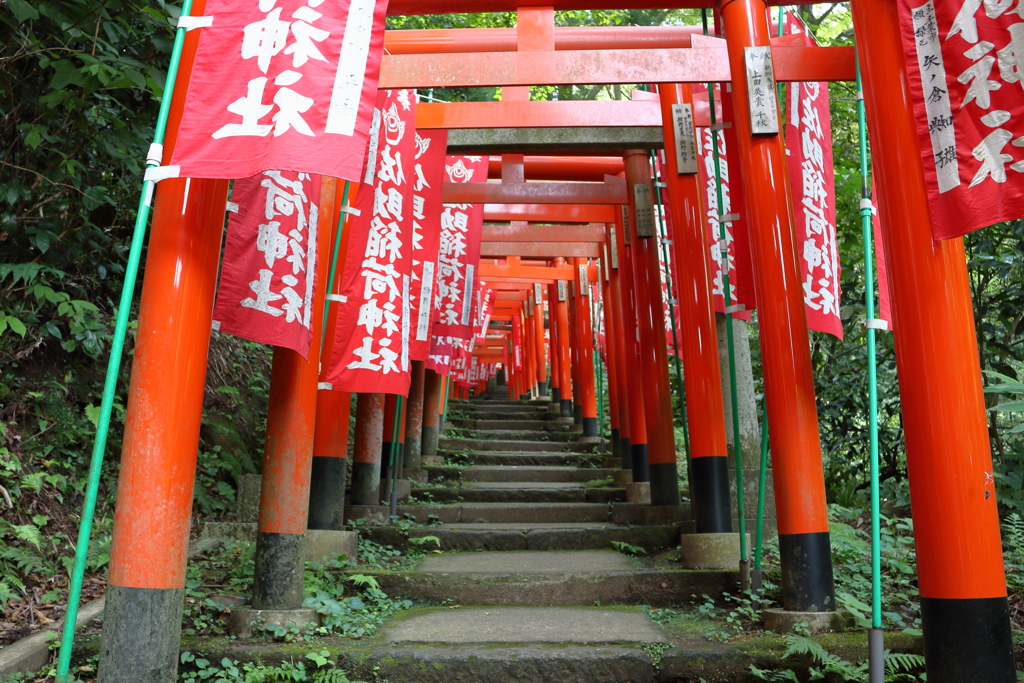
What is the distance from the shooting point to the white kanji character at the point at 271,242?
13.0ft

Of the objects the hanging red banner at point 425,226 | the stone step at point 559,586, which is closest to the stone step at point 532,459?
the hanging red banner at point 425,226

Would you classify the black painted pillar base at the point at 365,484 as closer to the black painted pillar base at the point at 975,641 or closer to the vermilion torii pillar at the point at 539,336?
the black painted pillar base at the point at 975,641

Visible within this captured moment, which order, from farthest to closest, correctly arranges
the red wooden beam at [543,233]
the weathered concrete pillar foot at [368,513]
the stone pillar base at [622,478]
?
the red wooden beam at [543,233], the stone pillar base at [622,478], the weathered concrete pillar foot at [368,513]

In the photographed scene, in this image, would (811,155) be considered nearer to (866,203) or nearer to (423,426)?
(866,203)

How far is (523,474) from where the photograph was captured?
32.7ft

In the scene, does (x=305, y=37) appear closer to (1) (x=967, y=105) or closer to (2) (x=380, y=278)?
(2) (x=380, y=278)

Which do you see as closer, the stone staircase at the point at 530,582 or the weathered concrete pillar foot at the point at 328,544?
the stone staircase at the point at 530,582

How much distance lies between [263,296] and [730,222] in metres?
3.23

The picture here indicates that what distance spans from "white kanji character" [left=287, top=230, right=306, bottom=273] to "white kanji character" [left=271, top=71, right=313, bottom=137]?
3.93ft

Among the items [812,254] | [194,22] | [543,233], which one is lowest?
[812,254]

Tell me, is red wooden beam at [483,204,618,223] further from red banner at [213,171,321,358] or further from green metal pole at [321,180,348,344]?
red banner at [213,171,321,358]

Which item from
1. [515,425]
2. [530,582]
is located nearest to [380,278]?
[530,582]

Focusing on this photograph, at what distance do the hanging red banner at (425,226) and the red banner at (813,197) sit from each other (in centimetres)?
277

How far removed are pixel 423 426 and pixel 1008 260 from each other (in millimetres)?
7182
